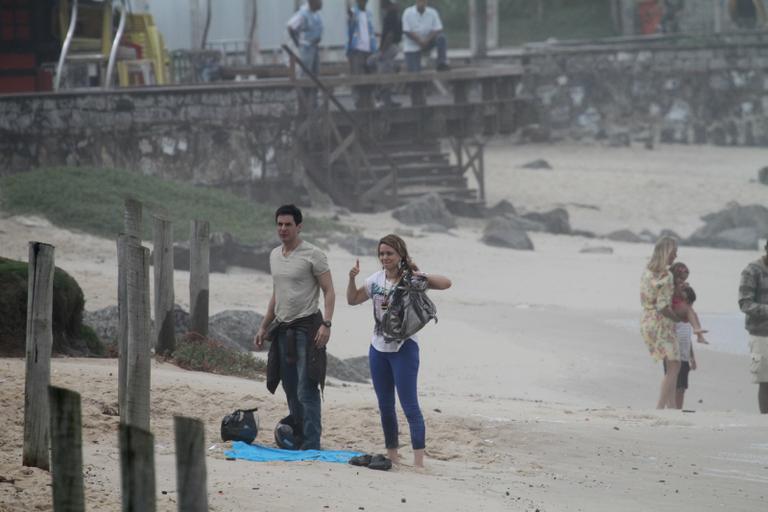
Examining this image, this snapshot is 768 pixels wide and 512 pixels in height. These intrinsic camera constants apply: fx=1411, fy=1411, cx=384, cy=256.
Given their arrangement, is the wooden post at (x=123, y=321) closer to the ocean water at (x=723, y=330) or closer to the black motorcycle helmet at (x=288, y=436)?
the black motorcycle helmet at (x=288, y=436)

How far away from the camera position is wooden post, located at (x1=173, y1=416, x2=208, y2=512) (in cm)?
454

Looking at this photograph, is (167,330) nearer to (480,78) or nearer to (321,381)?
(321,381)

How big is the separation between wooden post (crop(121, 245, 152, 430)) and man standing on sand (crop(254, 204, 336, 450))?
2.87ft

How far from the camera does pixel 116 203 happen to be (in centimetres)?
1869

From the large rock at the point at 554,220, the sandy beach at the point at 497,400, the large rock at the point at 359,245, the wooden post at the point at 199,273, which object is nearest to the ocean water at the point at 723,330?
the sandy beach at the point at 497,400

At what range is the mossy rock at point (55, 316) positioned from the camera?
10109 millimetres

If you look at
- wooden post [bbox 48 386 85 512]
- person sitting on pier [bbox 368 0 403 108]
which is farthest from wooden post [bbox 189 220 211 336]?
person sitting on pier [bbox 368 0 403 108]

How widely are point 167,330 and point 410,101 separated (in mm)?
14771

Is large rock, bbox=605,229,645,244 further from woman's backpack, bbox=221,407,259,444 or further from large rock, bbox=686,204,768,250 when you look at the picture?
woman's backpack, bbox=221,407,259,444

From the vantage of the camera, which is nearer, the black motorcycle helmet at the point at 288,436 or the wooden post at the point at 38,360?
the wooden post at the point at 38,360

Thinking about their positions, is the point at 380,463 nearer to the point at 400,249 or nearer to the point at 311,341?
the point at 311,341

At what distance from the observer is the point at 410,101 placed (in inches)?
987

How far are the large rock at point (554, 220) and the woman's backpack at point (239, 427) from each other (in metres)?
15.2

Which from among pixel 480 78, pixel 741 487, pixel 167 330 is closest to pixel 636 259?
pixel 480 78
